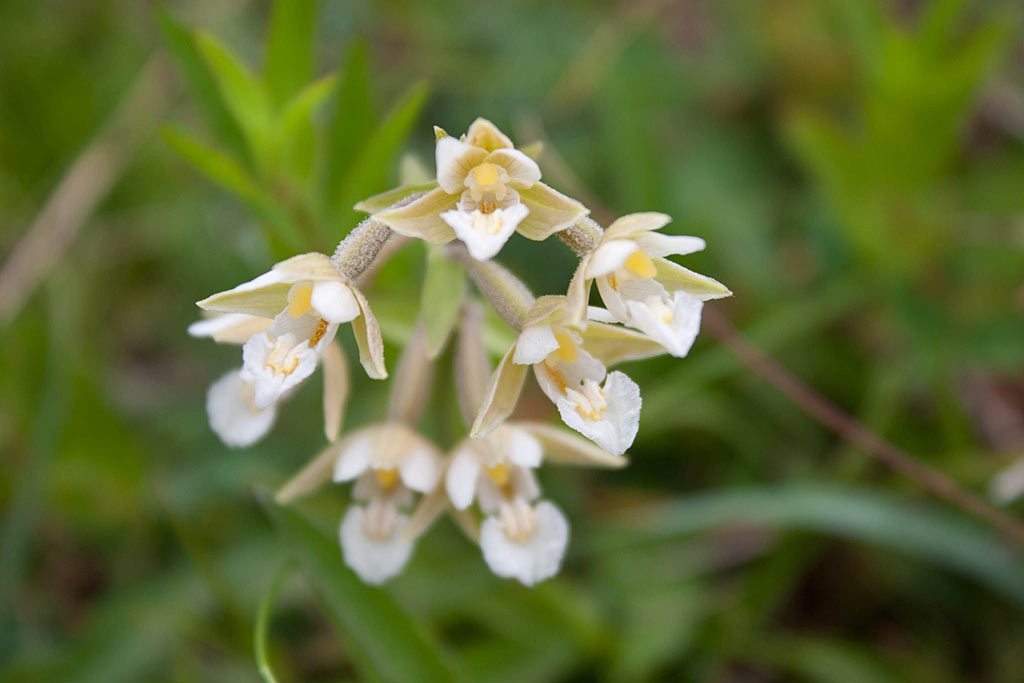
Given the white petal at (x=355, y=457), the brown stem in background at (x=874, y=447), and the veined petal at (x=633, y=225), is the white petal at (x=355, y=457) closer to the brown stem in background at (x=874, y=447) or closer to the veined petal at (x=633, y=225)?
the veined petal at (x=633, y=225)

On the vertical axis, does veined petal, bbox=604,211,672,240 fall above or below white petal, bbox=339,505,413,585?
above

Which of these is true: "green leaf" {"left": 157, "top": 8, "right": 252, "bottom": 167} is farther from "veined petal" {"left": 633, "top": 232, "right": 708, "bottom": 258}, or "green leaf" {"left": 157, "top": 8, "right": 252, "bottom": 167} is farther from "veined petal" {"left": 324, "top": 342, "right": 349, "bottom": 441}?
"veined petal" {"left": 633, "top": 232, "right": 708, "bottom": 258}

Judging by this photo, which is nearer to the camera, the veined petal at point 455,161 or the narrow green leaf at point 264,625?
the veined petal at point 455,161

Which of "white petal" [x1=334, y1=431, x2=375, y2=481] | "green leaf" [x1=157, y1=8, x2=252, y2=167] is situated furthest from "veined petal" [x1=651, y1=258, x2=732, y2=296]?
"green leaf" [x1=157, y1=8, x2=252, y2=167]

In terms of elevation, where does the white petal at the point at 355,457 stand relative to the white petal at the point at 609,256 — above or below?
below

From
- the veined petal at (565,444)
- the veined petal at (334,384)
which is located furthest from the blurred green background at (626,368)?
the veined petal at (565,444)

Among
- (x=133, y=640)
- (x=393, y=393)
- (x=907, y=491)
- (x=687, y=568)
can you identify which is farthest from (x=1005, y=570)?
(x=133, y=640)

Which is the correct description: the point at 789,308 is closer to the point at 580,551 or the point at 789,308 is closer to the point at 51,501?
the point at 580,551

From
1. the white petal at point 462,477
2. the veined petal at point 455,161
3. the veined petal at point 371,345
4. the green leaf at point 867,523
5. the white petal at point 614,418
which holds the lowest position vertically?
the green leaf at point 867,523
